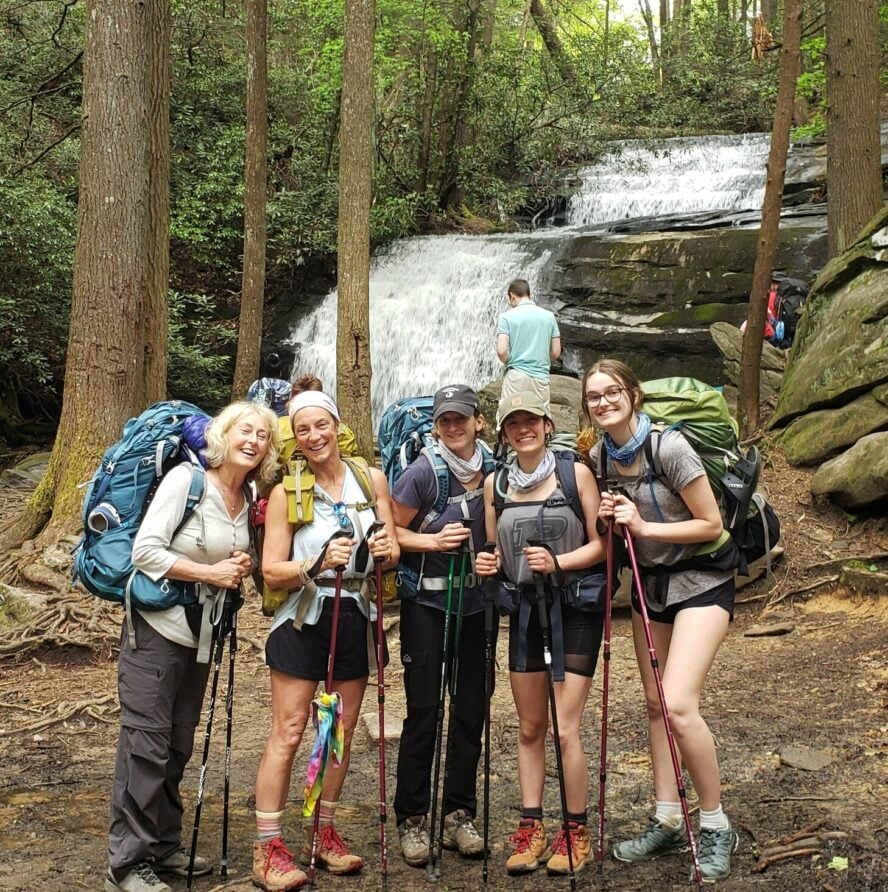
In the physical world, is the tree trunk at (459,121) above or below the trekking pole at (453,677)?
above

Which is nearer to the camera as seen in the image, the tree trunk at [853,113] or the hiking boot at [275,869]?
the hiking boot at [275,869]

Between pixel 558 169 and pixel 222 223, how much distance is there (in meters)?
8.12

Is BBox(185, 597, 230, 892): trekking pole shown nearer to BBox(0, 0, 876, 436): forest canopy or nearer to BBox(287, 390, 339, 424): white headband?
BBox(287, 390, 339, 424): white headband

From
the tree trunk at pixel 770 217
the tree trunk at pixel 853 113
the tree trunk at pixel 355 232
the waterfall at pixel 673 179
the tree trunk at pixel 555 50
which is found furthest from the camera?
the tree trunk at pixel 555 50

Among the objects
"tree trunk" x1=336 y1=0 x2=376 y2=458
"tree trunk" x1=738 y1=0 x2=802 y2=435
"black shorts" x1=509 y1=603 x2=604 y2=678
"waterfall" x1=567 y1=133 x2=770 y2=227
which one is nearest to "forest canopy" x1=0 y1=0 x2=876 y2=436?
"waterfall" x1=567 y1=133 x2=770 y2=227

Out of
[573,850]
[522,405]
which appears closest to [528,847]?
[573,850]

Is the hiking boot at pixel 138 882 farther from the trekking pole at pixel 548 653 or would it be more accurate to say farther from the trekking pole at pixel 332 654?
the trekking pole at pixel 548 653

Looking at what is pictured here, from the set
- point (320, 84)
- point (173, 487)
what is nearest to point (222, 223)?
point (320, 84)

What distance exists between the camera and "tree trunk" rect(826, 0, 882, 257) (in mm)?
10906

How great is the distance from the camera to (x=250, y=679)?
7555mm

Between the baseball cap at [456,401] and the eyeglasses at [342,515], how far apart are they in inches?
21.1

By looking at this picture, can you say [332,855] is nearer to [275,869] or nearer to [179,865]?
[275,869]

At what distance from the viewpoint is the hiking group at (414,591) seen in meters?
→ 3.85

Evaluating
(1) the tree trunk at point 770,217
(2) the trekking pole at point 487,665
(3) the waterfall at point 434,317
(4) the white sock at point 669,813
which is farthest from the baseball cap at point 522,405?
(3) the waterfall at point 434,317
